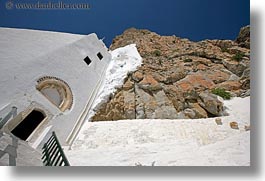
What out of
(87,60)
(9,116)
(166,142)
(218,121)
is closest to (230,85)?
(218,121)

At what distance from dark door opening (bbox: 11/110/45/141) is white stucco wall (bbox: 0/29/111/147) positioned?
0.18m

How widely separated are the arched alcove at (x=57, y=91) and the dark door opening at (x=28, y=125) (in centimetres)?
60

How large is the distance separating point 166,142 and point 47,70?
11.4ft

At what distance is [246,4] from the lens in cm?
429

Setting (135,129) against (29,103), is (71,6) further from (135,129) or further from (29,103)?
(135,129)

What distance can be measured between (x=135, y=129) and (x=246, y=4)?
3.09m

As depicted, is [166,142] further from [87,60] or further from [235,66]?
[87,60]

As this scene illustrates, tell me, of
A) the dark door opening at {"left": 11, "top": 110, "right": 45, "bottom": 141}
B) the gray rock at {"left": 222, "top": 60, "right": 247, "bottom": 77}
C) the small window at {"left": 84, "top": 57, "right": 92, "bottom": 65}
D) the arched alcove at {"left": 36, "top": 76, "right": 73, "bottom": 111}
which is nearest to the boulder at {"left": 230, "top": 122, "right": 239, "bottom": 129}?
the gray rock at {"left": 222, "top": 60, "right": 247, "bottom": 77}

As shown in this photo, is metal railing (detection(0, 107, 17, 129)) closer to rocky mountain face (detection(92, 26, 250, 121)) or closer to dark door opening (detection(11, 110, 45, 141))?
dark door opening (detection(11, 110, 45, 141))

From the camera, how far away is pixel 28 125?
5.24 metres

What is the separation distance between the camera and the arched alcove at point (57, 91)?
5.98 metres

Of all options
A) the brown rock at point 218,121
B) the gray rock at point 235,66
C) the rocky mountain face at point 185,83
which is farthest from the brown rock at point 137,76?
the brown rock at point 218,121

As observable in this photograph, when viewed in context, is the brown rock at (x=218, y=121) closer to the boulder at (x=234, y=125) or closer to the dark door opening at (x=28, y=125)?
the boulder at (x=234, y=125)

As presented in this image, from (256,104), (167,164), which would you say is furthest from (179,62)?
(167,164)
